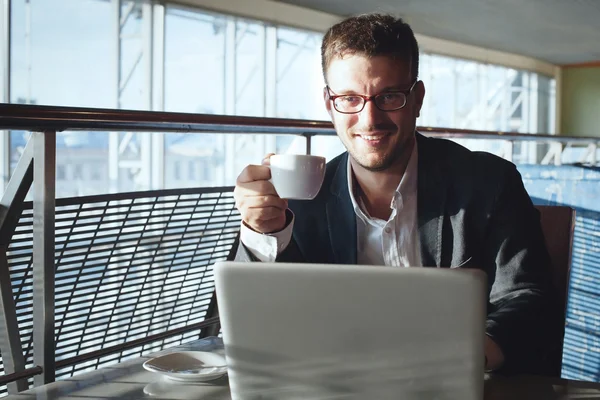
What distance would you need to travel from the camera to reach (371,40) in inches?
57.1

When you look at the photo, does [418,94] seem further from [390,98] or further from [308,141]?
[308,141]

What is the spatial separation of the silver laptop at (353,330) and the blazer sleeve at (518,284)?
383 millimetres

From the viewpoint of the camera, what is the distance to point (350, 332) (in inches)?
32.3

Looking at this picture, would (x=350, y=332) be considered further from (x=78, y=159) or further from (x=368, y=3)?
(x=368, y=3)

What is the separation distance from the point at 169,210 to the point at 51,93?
622 centimetres

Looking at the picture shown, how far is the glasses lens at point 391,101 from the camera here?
4.71 feet

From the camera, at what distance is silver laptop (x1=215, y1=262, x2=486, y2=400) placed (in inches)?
31.0

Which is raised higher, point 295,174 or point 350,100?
point 350,100

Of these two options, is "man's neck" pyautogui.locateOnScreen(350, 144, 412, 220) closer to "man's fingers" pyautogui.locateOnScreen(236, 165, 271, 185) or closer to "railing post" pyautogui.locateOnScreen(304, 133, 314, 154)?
"man's fingers" pyautogui.locateOnScreen(236, 165, 271, 185)

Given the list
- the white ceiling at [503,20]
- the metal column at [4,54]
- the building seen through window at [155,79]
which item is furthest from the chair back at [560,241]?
the white ceiling at [503,20]

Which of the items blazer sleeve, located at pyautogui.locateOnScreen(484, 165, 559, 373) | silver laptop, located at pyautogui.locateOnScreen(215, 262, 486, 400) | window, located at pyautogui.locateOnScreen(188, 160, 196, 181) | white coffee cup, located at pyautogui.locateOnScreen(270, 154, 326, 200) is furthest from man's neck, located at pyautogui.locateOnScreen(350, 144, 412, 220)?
window, located at pyautogui.locateOnScreen(188, 160, 196, 181)

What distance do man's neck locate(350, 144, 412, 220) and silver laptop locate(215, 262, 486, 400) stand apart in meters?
0.74

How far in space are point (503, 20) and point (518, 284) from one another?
11.1 m

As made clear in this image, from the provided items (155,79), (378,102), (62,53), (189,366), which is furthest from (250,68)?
(189,366)
